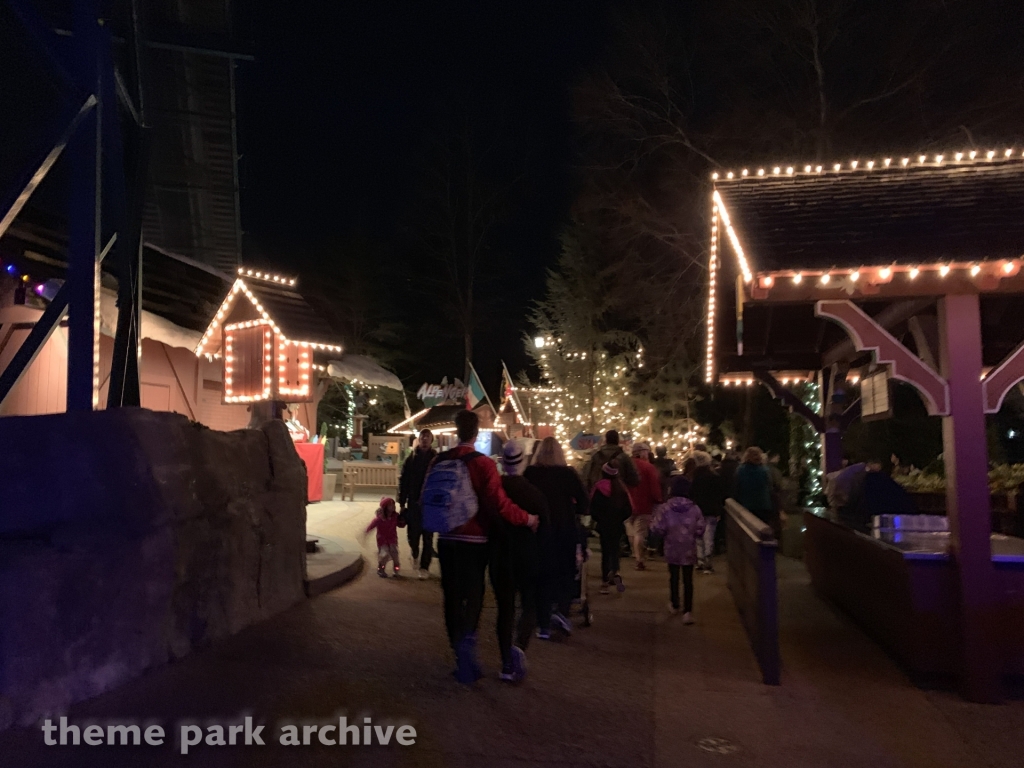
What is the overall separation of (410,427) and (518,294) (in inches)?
644

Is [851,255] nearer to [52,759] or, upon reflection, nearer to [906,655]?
[906,655]

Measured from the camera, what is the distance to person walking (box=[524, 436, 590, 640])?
6449 mm

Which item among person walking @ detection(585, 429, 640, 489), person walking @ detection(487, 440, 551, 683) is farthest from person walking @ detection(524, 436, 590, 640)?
person walking @ detection(585, 429, 640, 489)

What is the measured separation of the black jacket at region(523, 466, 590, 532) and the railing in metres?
1.47

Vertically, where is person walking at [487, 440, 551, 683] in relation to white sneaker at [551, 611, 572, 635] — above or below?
above

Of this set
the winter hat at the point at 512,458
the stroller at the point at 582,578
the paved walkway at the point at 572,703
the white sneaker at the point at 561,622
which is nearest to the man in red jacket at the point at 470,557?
the paved walkway at the point at 572,703

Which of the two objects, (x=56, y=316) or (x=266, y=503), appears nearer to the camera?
(x=56, y=316)

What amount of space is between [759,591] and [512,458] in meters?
2.16

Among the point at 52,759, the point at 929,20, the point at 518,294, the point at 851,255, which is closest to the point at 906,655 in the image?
the point at 851,255

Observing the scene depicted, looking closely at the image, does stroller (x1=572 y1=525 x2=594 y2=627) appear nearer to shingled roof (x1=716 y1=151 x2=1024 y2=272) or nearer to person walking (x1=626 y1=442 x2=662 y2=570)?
person walking (x1=626 y1=442 x2=662 y2=570)

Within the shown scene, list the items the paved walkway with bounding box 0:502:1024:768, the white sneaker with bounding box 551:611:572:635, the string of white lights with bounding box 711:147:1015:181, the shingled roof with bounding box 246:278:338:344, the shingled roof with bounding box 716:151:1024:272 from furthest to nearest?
the shingled roof with bounding box 246:278:338:344 < the string of white lights with bounding box 711:147:1015:181 < the white sneaker with bounding box 551:611:572:635 < the shingled roof with bounding box 716:151:1024:272 < the paved walkway with bounding box 0:502:1024:768

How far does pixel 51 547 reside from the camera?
15.0 ft

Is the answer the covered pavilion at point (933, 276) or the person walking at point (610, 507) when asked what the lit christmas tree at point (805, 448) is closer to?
the person walking at point (610, 507)

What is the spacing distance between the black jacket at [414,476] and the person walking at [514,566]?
2978 millimetres
